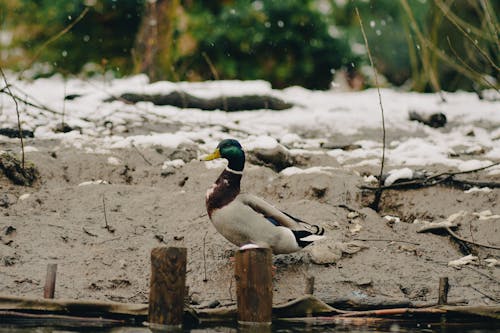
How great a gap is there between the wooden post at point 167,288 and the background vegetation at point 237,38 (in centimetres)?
737

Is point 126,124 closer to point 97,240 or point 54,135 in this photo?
point 54,135

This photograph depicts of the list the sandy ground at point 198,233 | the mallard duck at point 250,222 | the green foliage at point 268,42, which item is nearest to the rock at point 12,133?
the sandy ground at point 198,233

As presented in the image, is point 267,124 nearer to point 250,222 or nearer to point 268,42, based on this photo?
point 268,42

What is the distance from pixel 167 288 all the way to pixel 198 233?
1.36 metres

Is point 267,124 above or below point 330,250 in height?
above

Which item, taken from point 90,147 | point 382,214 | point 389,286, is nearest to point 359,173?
point 382,214

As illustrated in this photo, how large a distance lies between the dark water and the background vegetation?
24.6 ft

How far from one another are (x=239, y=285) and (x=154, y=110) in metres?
4.72

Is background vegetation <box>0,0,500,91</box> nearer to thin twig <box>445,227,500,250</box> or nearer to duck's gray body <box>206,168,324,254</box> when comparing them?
thin twig <box>445,227,500,250</box>

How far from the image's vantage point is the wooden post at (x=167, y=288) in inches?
167

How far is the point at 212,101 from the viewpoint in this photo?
31.0ft

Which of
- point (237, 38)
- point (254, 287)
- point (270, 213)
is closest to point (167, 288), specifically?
point (254, 287)

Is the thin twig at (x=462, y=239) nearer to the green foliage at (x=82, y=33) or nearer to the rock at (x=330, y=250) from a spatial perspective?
the rock at (x=330, y=250)

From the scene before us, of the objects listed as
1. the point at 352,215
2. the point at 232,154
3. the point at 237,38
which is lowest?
the point at 352,215
